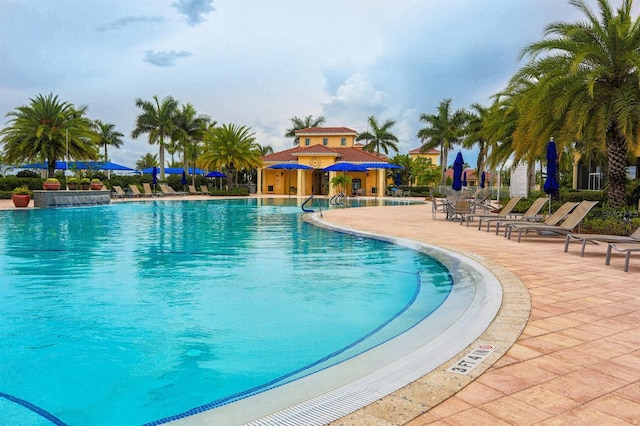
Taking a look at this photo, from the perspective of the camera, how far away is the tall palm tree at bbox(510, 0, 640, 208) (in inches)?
489

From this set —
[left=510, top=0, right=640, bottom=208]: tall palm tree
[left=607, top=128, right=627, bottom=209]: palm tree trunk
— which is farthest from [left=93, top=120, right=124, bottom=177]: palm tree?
[left=607, top=128, right=627, bottom=209]: palm tree trunk

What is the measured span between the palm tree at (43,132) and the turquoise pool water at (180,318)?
82.8 ft

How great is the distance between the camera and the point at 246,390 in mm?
3609

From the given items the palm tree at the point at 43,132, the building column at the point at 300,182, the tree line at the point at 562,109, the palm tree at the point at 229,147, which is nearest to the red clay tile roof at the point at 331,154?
the building column at the point at 300,182

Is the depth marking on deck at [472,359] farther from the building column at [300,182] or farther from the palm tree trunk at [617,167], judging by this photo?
the building column at [300,182]

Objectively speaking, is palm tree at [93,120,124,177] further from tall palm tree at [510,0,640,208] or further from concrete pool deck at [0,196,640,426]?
concrete pool deck at [0,196,640,426]

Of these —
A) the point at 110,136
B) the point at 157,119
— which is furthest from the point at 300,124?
the point at 110,136

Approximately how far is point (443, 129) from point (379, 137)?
8.52 metres

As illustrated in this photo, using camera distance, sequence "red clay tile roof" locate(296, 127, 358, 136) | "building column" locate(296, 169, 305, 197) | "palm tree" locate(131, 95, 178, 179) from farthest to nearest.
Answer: "red clay tile roof" locate(296, 127, 358, 136) → "building column" locate(296, 169, 305, 197) → "palm tree" locate(131, 95, 178, 179)

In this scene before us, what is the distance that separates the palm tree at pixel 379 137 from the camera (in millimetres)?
52312

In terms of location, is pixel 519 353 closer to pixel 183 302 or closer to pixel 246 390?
pixel 246 390

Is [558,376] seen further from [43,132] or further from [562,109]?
[43,132]

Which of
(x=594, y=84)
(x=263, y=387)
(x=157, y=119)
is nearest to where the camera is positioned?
(x=263, y=387)

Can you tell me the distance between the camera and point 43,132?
31781 mm
